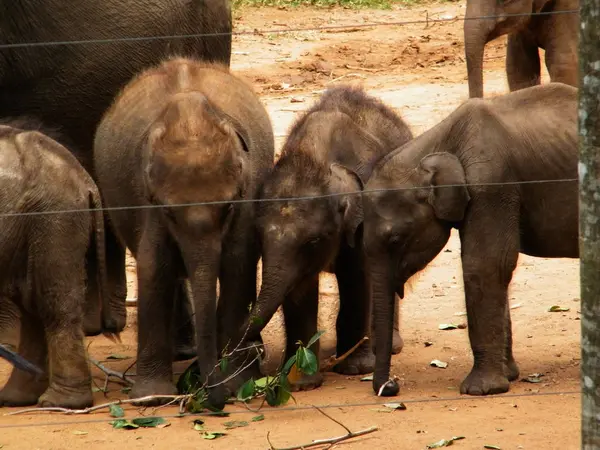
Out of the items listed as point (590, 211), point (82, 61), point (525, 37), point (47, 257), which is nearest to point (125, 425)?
point (47, 257)

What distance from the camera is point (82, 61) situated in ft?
23.6

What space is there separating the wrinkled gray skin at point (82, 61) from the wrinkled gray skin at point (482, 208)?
144 centimetres

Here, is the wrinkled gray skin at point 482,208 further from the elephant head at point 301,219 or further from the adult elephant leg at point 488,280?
the elephant head at point 301,219

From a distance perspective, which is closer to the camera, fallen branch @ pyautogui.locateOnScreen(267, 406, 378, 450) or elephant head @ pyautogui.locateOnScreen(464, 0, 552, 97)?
fallen branch @ pyautogui.locateOnScreen(267, 406, 378, 450)

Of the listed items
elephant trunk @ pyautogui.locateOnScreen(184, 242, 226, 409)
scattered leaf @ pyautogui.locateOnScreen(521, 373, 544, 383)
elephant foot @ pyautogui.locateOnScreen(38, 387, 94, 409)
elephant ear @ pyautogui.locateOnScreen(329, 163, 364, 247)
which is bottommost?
scattered leaf @ pyautogui.locateOnScreen(521, 373, 544, 383)

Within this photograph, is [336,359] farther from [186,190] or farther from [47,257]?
[47,257]

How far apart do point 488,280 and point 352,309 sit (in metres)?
0.93

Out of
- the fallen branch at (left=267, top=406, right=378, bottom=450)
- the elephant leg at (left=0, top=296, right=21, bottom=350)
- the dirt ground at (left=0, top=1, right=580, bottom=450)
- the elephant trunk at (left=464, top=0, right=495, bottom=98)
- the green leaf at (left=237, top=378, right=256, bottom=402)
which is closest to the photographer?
the fallen branch at (left=267, top=406, right=378, bottom=450)

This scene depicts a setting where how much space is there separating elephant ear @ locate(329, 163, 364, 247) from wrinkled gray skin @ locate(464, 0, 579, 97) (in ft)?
10.6

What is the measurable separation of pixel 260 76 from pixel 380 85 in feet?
4.22

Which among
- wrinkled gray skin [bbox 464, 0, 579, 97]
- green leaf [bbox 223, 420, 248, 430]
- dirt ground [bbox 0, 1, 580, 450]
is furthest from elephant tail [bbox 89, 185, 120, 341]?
wrinkled gray skin [bbox 464, 0, 579, 97]

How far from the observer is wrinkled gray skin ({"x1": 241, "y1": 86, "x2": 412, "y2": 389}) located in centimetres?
592

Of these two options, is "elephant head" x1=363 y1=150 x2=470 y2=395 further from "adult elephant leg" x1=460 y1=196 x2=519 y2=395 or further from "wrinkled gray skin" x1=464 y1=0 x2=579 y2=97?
"wrinkled gray skin" x1=464 y1=0 x2=579 y2=97

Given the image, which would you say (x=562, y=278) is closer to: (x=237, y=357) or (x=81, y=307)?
(x=237, y=357)
